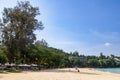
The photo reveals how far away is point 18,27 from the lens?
53156mm

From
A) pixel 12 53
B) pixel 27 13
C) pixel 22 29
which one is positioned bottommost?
pixel 12 53

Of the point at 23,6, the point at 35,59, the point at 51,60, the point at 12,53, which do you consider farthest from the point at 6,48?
the point at 51,60

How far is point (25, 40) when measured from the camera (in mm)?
53219

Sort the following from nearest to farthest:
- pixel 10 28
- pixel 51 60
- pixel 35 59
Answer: pixel 10 28 → pixel 35 59 → pixel 51 60

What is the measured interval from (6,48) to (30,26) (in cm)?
691

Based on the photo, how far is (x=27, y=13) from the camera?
54.2m

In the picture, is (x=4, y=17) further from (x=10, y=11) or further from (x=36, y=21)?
(x=36, y=21)

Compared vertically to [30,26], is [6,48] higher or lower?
lower

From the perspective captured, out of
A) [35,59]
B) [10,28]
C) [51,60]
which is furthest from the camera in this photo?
[51,60]

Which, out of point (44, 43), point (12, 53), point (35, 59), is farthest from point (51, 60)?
point (12, 53)

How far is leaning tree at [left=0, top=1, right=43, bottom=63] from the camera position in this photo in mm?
53000

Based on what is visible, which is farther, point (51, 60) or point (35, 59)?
point (51, 60)

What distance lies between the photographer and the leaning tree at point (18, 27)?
2087 inches

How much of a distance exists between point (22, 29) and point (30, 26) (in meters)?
1.77
